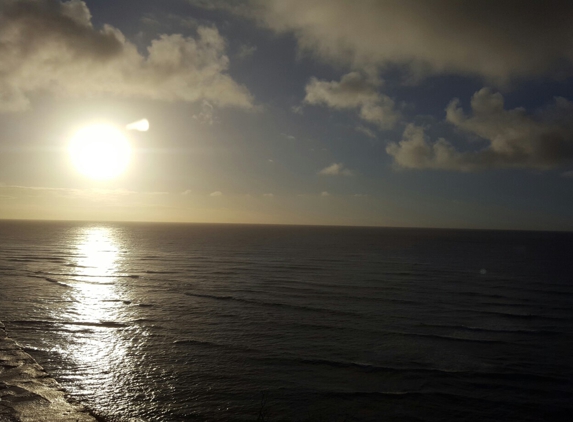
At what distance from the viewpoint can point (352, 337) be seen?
96.0 feet

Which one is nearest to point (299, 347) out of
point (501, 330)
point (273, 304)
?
point (273, 304)

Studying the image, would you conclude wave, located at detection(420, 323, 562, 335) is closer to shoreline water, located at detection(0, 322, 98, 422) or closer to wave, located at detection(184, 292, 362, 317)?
wave, located at detection(184, 292, 362, 317)

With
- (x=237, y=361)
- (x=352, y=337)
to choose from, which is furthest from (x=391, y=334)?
(x=237, y=361)

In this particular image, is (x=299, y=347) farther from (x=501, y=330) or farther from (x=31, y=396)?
(x=501, y=330)

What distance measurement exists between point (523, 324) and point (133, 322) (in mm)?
33223

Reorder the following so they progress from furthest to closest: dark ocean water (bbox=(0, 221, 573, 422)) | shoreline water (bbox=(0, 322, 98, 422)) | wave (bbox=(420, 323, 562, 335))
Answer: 1. wave (bbox=(420, 323, 562, 335))
2. dark ocean water (bbox=(0, 221, 573, 422))
3. shoreline water (bbox=(0, 322, 98, 422))

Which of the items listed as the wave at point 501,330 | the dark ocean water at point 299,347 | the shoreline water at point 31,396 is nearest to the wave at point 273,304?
the dark ocean water at point 299,347

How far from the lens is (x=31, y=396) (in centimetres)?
1820

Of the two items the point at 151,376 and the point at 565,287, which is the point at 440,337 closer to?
the point at 151,376

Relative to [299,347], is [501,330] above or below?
above

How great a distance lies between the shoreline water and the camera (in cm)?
1656

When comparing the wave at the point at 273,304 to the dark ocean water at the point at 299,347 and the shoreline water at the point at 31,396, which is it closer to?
the dark ocean water at the point at 299,347

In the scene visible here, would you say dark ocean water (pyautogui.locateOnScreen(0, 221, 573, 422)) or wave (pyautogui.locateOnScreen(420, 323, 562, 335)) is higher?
wave (pyautogui.locateOnScreen(420, 323, 562, 335))

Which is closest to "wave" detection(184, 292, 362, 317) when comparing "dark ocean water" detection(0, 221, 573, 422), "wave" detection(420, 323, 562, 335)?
"dark ocean water" detection(0, 221, 573, 422)
